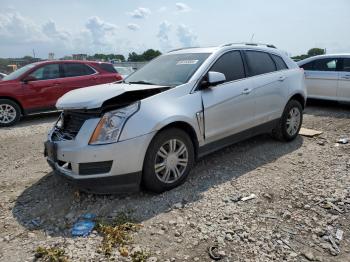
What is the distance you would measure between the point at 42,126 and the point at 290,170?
5865 mm

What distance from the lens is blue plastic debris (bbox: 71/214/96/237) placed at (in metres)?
3.20

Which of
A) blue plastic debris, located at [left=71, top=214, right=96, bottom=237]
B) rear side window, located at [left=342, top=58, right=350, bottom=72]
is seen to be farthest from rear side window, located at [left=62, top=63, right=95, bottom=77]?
rear side window, located at [left=342, top=58, right=350, bottom=72]

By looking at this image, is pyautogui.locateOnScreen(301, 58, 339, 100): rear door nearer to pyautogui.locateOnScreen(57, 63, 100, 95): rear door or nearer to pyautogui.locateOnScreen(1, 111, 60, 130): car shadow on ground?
pyautogui.locateOnScreen(57, 63, 100, 95): rear door

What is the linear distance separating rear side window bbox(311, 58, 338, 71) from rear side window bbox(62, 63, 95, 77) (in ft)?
20.9

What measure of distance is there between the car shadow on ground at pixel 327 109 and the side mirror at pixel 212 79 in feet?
17.0

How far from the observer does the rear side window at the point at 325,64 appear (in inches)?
363

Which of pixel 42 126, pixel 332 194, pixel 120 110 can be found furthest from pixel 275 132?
pixel 42 126

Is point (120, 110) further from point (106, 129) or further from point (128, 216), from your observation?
point (128, 216)

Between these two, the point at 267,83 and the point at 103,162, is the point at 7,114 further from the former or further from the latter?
the point at 267,83

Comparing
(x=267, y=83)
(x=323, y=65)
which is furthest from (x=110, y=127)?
(x=323, y=65)

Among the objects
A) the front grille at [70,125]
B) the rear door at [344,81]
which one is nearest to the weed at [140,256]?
the front grille at [70,125]

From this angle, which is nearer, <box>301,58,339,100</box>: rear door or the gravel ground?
the gravel ground

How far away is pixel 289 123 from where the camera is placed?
5887mm

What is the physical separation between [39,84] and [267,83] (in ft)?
19.8
